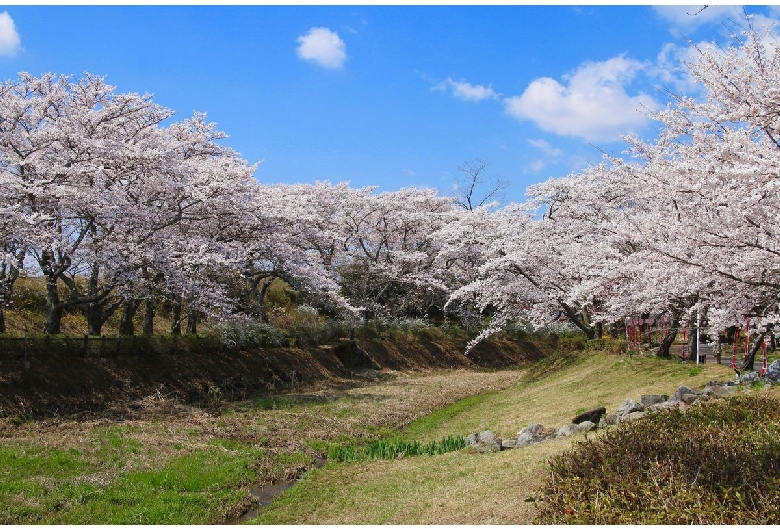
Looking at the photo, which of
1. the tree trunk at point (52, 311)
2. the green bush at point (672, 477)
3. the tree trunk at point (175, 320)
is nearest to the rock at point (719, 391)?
the green bush at point (672, 477)

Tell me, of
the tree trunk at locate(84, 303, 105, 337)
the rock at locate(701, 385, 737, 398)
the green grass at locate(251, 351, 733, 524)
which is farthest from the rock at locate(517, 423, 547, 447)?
the tree trunk at locate(84, 303, 105, 337)

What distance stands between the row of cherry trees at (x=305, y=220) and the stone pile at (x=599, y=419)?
152 cm

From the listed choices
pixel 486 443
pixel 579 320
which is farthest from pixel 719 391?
pixel 579 320

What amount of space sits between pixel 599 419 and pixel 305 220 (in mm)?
15759

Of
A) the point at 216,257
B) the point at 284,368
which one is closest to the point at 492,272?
the point at 284,368

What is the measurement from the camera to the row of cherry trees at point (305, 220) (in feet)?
30.3

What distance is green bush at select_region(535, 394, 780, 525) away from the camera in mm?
5681

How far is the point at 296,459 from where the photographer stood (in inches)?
455

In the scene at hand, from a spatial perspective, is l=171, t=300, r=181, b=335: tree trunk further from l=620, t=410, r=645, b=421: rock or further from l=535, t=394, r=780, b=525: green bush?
l=535, t=394, r=780, b=525: green bush

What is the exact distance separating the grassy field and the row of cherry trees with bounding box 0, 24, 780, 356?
3110 mm

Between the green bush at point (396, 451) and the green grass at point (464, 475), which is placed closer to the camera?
the green grass at point (464, 475)

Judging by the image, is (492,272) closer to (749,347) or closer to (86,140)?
(749,347)

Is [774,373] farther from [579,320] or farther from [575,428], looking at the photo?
[579,320]

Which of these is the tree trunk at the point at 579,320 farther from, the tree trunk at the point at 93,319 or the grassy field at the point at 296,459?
the tree trunk at the point at 93,319
